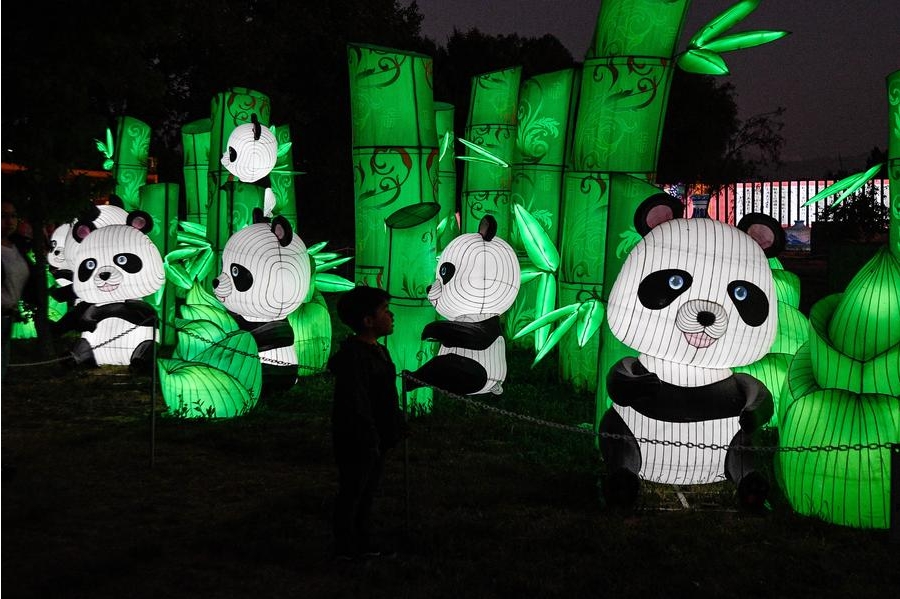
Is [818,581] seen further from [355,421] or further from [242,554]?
[242,554]

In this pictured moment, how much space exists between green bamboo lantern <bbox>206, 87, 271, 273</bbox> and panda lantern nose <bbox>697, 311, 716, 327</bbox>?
5.99 metres

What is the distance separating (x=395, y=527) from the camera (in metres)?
4.89

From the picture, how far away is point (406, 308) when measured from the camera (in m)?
7.65

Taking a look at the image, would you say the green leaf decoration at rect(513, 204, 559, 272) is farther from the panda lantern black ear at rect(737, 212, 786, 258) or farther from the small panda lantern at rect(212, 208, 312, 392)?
the small panda lantern at rect(212, 208, 312, 392)

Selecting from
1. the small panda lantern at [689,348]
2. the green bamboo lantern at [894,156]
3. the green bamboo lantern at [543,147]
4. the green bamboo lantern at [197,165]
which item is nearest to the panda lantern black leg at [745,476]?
the small panda lantern at [689,348]

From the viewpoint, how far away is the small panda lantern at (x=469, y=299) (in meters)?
7.57

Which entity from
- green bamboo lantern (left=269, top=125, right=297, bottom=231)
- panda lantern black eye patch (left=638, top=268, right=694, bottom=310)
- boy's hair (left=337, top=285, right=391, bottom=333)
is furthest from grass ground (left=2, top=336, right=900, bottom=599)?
green bamboo lantern (left=269, top=125, right=297, bottom=231)

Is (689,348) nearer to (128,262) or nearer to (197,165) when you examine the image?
(128,262)

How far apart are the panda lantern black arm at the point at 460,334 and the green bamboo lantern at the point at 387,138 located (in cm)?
59

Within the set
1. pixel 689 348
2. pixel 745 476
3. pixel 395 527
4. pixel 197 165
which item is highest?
pixel 197 165

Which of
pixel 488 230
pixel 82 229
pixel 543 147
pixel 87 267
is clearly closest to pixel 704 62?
pixel 488 230

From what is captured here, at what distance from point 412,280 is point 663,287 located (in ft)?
9.98

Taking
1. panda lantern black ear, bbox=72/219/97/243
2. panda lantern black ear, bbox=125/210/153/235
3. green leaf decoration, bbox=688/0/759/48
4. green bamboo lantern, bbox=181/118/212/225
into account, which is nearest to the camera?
green leaf decoration, bbox=688/0/759/48

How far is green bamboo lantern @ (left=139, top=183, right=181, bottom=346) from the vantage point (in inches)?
447
